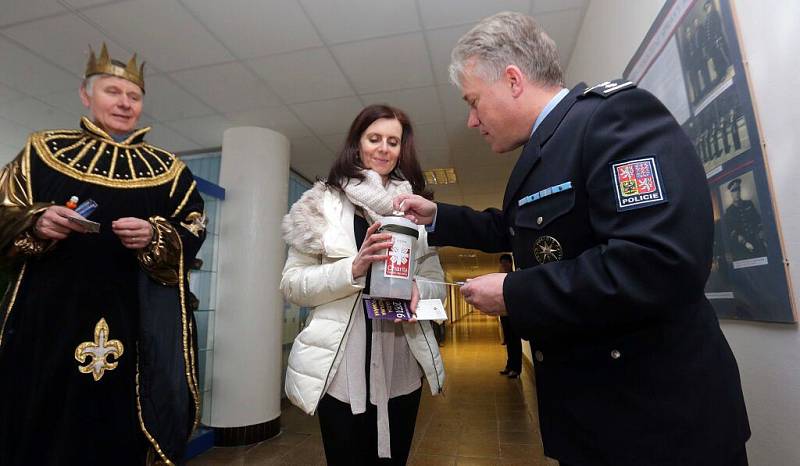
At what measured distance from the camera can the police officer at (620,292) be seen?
584mm

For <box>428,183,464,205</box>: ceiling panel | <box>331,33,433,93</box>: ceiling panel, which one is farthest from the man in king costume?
<box>428,183,464,205</box>: ceiling panel

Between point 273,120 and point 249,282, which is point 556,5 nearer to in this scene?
point 273,120

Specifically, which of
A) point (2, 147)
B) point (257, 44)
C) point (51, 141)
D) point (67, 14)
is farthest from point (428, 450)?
point (2, 147)

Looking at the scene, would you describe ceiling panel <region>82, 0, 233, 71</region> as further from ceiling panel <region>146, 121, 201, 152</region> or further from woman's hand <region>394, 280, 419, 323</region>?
woman's hand <region>394, 280, 419, 323</region>

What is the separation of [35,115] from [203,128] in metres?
1.29

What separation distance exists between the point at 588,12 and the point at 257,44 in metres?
2.03

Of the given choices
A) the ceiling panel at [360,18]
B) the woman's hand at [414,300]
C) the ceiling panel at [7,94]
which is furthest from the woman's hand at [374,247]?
the ceiling panel at [7,94]

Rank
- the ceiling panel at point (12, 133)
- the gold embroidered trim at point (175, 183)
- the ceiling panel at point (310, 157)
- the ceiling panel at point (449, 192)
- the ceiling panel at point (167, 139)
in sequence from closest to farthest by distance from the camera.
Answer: the gold embroidered trim at point (175, 183) < the ceiling panel at point (12, 133) < the ceiling panel at point (167, 139) < the ceiling panel at point (310, 157) < the ceiling panel at point (449, 192)

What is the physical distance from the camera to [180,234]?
1.39 m

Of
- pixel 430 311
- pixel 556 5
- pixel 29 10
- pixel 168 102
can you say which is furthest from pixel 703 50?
pixel 168 102

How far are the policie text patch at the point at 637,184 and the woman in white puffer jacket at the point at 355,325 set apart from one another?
1.59ft

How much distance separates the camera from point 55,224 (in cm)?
111

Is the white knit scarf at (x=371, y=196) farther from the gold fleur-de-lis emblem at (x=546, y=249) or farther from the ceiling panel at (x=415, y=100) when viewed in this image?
the ceiling panel at (x=415, y=100)

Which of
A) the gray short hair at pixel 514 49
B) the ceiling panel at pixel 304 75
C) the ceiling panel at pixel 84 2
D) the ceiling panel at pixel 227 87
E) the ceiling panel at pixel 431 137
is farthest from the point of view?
the ceiling panel at pixel 431 137
